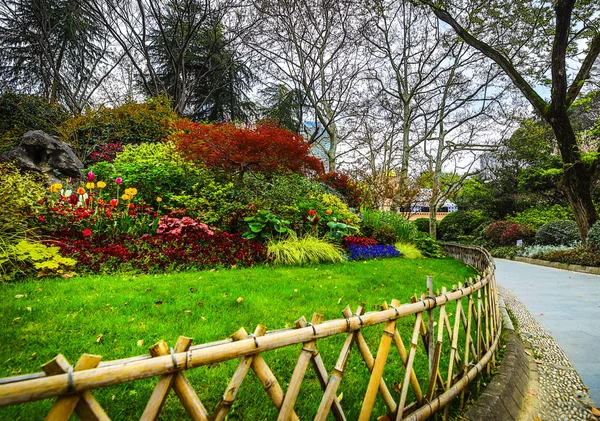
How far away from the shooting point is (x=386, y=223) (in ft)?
31.1

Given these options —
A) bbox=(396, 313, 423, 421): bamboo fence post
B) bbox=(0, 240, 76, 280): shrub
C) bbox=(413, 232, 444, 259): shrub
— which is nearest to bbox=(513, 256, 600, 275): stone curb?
bbox=(413, 232, 444, 259): shrub

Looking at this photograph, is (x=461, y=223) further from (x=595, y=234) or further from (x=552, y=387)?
(x=552, y=387)

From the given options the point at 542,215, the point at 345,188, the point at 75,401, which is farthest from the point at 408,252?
the point at 542,215

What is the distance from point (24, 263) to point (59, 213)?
4.38 feet

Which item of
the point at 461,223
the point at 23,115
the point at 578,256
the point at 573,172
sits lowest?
the point at 578,256

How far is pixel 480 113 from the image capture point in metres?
15.1

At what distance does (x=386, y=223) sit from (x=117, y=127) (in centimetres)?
1062

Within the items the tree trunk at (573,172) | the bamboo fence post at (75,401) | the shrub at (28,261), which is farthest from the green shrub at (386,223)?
the bamboo fence post at (75,401)

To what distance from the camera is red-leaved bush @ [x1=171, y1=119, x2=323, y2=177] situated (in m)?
6.57

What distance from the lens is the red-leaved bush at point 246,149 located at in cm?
657

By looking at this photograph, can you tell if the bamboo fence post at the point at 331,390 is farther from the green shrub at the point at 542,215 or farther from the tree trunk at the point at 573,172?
the green shrub at the point at 542,215

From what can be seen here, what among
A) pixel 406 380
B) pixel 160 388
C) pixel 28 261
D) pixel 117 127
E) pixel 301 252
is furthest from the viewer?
pixel 117 127

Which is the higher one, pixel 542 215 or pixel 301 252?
pixel 542 215

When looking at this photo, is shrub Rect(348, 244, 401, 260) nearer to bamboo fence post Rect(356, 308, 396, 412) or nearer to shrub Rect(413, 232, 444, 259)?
shrub Rect(413, 232, 444, 259)
